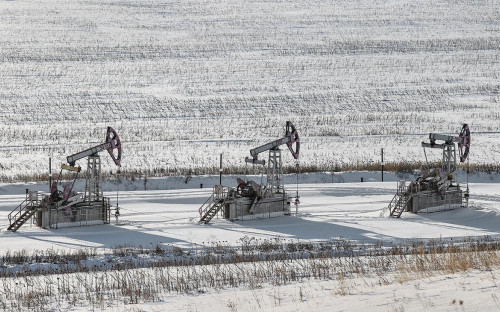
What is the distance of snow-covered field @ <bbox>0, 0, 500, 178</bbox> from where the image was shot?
49.2 metres

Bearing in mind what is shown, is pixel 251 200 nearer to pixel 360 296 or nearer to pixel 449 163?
pixel 449 163

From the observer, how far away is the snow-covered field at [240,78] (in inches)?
1939

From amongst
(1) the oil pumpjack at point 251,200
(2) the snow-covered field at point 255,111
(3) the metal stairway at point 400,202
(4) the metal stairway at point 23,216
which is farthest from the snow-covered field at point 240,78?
(3) the metal stairway at point 400,202

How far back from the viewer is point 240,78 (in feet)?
230

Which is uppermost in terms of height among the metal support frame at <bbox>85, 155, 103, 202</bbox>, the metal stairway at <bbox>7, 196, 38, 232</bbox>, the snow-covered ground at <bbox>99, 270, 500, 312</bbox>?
the metal support frame at <bbox>85, 155, 103, 202</bbox>

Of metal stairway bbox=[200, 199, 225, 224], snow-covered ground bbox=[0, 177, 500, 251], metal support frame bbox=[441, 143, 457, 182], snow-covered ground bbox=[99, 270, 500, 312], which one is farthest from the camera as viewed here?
metal support frame bbox=[441, 143, 457, 182]

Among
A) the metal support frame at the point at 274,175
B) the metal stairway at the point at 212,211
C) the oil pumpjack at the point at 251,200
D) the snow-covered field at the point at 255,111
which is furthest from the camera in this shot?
the metal support frame at the point at 274,175

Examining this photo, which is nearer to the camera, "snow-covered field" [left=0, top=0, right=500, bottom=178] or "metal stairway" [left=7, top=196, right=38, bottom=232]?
"metal stairway" [left=7, top=196, right=38, bottom=232]

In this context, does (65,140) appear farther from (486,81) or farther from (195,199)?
(486,81)

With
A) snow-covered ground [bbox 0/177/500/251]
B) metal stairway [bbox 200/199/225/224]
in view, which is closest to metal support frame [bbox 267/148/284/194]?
snow-covered ground [bbox 0/177/500/251]

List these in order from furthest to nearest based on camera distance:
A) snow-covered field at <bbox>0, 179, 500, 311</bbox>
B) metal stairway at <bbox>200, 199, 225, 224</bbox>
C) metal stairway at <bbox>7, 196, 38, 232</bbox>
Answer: metal stairway at <bbox>200, 199, 225, 224</bbox>, metal stairway at <bbox>7, 196, 38, 232</bbox>, snow-covered field at <bbox>0, 179, 500, 311</bbox>

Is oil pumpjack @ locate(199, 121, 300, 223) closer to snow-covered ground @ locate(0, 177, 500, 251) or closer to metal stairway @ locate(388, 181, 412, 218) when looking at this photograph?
snow-covered ground @ locate(0, 177, 500, 251)

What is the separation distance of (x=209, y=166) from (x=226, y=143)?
6225mm

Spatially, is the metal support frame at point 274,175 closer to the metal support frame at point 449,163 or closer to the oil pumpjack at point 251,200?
the oil pumpjack at point 251,200
